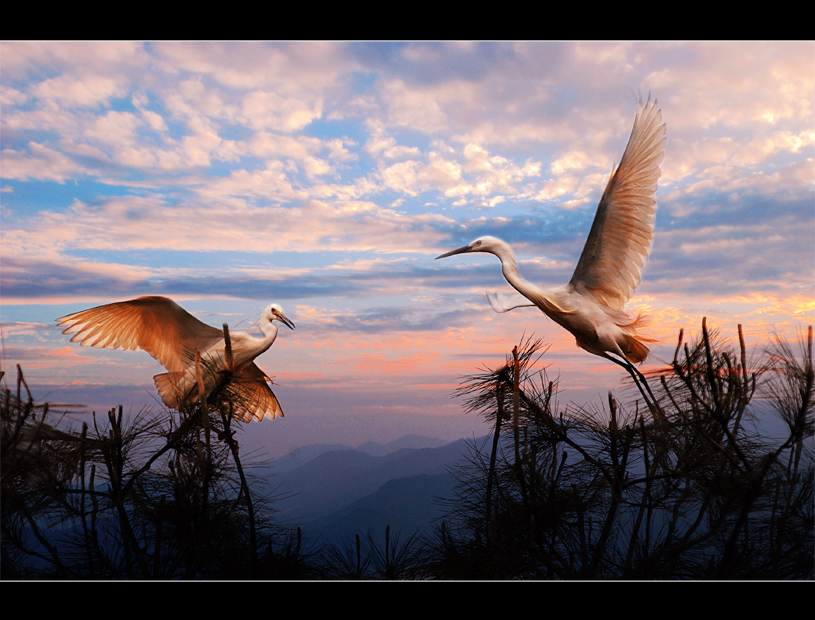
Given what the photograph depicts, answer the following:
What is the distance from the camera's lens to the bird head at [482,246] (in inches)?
101

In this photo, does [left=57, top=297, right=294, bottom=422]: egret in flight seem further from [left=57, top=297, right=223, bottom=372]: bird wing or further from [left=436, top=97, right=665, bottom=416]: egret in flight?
[left=436, top=97, right=665, bottom=416]: egret in flight

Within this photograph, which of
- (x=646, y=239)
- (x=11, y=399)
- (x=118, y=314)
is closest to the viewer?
(x=11, y=399)

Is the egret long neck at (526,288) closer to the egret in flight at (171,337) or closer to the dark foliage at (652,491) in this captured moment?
the dark foliage at (652,491)

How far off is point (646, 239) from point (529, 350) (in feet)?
2.98

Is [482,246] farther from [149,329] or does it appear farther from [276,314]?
[149,329]

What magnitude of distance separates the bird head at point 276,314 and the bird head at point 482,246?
1.04m

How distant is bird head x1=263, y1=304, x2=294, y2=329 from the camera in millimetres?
2971

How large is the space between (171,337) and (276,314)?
0.61 meters

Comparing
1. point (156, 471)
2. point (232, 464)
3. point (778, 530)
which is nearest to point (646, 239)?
point (778, 530)

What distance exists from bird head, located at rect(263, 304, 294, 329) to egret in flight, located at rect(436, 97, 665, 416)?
105 cm

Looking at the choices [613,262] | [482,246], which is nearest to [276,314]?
[482,246]

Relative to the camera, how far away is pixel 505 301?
→ 250 centimetres

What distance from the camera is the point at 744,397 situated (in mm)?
1955

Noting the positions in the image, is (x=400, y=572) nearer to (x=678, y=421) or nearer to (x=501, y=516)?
(x=501, y=516)
